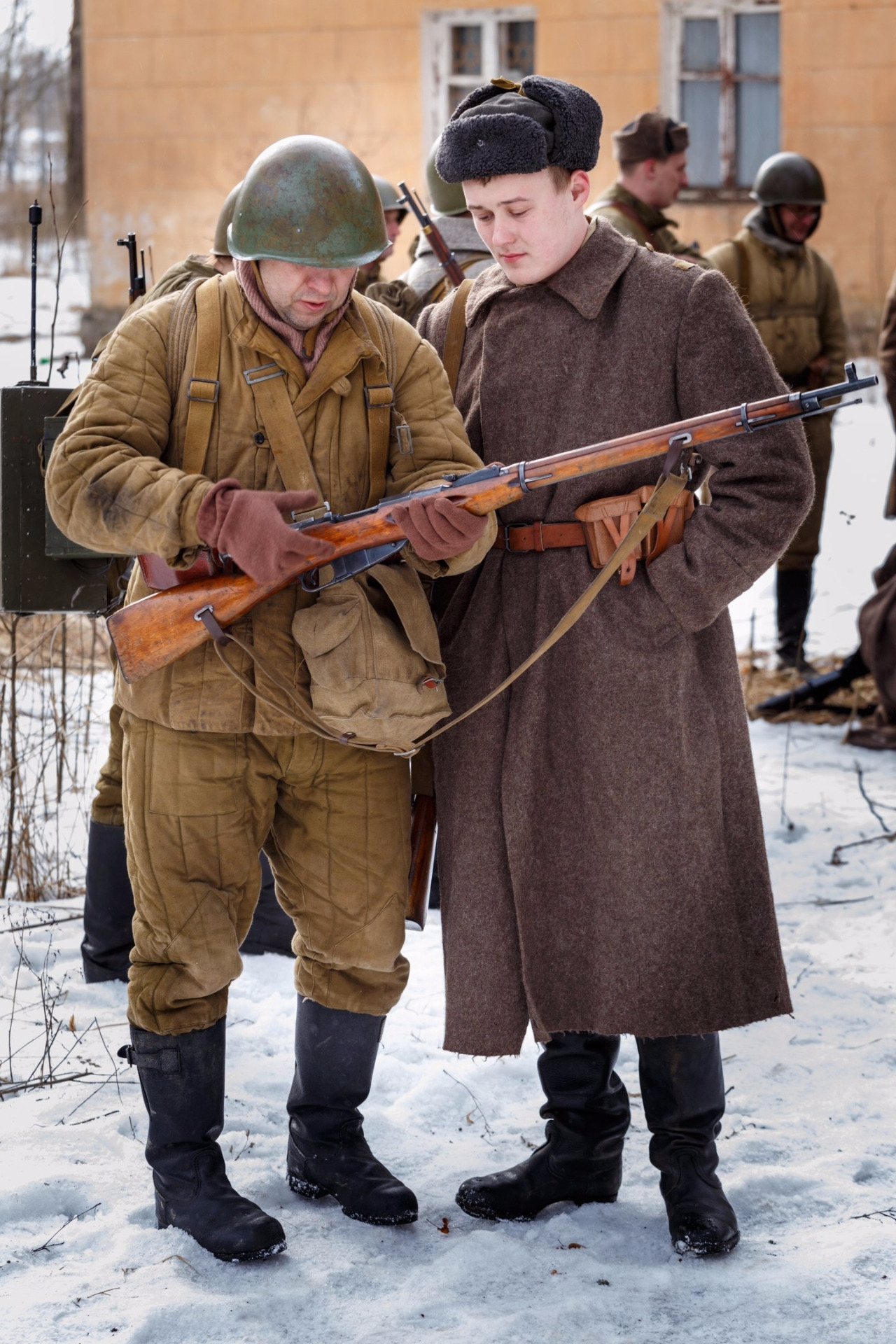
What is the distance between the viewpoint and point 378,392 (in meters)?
3.02

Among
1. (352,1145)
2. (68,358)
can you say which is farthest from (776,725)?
(352,1145)

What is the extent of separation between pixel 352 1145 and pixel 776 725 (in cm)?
449

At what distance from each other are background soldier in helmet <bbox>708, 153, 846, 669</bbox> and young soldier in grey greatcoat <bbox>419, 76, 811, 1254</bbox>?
16.0 ft

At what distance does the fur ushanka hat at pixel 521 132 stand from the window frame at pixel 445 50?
10.9m

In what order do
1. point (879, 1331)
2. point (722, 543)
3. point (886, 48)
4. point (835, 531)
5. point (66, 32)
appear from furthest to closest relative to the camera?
point (66, 32) → point (886, 48) → point (835, 531) → point (722, 543) → point (879, 1331)

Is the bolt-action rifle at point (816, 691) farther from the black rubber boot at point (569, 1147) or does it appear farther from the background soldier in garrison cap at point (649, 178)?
the black rubber boot at point (569, 1147)

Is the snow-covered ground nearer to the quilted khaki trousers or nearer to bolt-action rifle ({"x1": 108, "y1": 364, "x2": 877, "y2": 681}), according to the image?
the quilted khaki trousers

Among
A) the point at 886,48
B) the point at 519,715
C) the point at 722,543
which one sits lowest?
the point at 519,715

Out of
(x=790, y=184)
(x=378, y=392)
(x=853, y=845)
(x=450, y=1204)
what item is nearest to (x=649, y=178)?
(x=790, y=184)

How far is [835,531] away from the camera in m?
11.1

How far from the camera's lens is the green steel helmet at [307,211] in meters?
2.88

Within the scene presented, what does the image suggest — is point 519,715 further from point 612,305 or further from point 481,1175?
point 481,1175

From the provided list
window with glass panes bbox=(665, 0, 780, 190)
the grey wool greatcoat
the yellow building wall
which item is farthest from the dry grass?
window with glass panes bbox=(665, 0, 780, 190)

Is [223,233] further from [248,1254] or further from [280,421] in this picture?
[248,1254]
